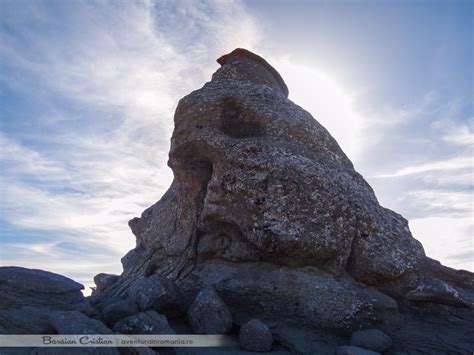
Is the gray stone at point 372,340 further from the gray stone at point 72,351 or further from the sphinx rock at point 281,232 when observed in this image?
→ the gray stone at point 72,351

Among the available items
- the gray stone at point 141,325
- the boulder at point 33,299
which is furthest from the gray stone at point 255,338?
the boulder at point 33,299

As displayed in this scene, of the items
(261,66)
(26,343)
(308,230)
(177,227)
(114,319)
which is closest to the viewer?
(26,343)

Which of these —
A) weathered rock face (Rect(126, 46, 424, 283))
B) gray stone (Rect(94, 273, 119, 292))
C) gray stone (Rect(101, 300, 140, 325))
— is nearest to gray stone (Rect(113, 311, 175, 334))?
gray stone (Rect(101, 300, 140, 325))

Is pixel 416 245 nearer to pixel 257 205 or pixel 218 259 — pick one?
pixel 257 205

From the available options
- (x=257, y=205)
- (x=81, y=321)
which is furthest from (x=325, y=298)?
(x=81, y=321)

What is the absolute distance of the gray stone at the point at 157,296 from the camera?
39.1ft

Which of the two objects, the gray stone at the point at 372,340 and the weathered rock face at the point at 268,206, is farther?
the weathered rock face at the point at 268,206

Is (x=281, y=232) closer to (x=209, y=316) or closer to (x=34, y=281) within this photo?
(x=209, y=316)

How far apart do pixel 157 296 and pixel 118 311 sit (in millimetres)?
1316

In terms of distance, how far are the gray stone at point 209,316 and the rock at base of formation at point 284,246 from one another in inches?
3.0

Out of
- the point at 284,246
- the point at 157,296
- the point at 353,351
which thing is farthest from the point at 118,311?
the point at 353,351

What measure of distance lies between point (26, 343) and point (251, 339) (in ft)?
19.2

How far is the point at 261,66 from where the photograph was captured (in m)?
22.3

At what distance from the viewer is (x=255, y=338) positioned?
11.2 meters
